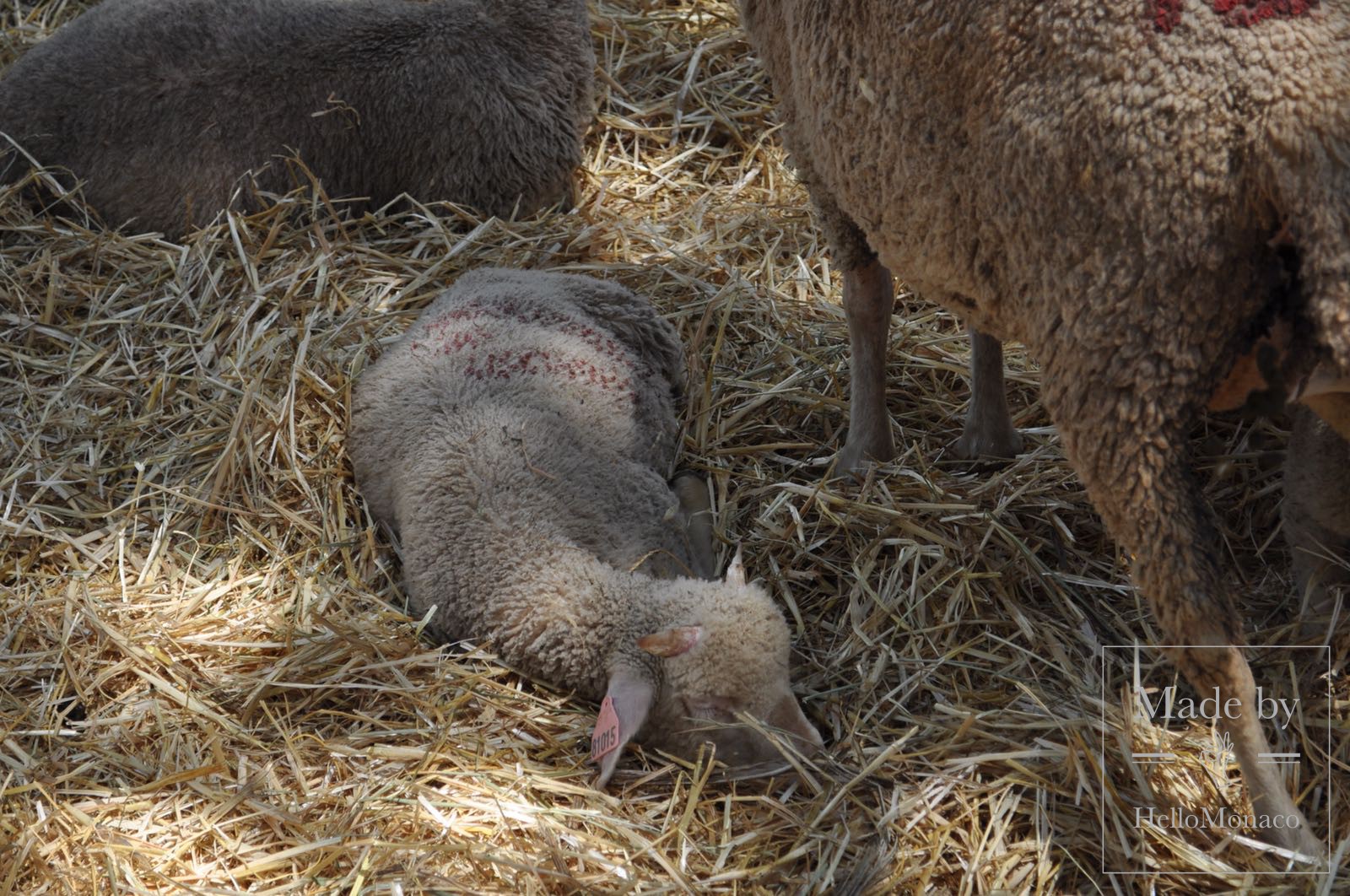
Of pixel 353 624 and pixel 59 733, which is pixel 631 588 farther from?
pixel 59 733

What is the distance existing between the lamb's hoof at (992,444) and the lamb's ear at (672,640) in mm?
1156

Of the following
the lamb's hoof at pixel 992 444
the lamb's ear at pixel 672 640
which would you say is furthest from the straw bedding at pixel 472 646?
the lamb's ear at pixel 672 640

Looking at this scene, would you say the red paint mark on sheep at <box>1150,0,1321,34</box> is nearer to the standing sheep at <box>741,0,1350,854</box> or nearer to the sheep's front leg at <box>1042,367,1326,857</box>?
the standing sheep at <box>741,0,1350,854</box>

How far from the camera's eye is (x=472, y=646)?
3047 mm

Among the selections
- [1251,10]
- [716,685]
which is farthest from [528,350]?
[1251,10]

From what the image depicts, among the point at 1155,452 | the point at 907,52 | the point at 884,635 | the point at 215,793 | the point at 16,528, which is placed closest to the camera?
the point at 1155,452

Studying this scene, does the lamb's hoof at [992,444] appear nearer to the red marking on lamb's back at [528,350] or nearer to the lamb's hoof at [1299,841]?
the red marking on lamb's back at [528,350]

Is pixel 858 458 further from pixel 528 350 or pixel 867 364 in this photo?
pixel 528 350

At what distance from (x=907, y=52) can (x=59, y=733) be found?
236 cm

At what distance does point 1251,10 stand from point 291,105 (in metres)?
3.38

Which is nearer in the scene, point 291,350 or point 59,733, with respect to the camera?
point 59,733

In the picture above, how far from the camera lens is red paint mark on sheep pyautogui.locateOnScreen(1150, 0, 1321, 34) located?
1.96 metres

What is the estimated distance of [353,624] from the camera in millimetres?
3086

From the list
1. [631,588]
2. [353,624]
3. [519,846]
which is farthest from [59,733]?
[631,588]
